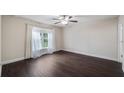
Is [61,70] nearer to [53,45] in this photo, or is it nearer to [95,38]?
[95,38]

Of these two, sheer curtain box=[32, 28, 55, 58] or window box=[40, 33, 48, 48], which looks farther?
window box=[40, 33, 48, 48]

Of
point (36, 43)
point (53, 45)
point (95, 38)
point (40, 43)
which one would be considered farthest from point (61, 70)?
point (53, 45)

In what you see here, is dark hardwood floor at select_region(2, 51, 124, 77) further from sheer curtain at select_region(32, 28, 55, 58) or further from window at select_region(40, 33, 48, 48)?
window at select_region(40, 33, 48, 48)

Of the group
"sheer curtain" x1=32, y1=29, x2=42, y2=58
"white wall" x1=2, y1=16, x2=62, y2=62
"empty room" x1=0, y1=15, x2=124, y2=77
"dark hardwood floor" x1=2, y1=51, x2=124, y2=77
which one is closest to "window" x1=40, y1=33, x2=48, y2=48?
"empty room" x1=0, y1=15, x2=124, y2=77

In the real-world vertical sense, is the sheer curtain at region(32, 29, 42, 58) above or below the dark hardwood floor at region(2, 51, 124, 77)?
above

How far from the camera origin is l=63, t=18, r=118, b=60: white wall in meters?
3.43

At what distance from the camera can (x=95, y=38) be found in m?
4.03

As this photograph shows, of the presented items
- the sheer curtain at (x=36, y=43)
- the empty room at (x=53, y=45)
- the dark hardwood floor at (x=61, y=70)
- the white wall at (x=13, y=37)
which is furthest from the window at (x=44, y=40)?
the dark hardwood floor at (x=61, y=70)

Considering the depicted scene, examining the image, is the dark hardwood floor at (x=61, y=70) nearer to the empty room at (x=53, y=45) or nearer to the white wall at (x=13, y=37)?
the empty room at (x=53, y=45)

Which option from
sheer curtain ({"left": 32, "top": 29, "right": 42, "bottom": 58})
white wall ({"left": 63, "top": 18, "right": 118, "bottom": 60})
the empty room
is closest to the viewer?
the empty room

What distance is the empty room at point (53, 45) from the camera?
2.51 meters
